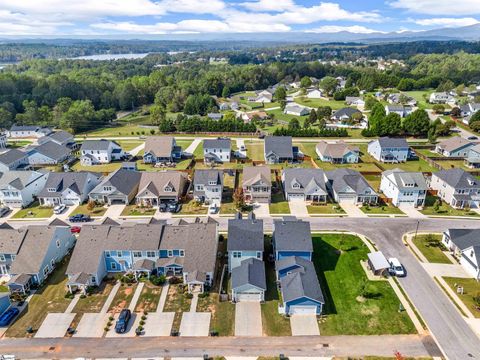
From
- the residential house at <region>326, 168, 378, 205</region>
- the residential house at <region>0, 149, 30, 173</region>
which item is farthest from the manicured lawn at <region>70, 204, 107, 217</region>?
the residential house at <region>326, 168, 378, 205</region>

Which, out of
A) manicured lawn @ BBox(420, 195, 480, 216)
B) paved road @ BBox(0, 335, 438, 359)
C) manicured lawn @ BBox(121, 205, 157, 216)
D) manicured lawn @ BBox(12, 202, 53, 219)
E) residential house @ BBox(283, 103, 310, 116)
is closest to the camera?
paved road @ BBox(0, 335, 438, 359)

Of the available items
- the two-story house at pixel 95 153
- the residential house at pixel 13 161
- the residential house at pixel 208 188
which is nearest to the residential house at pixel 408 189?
the residential house at pixel 208 188

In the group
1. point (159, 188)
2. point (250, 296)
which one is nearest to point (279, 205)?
point (159, 188)

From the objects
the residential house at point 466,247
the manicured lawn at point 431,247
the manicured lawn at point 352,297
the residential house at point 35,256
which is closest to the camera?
the manicured lawn at point 352,297

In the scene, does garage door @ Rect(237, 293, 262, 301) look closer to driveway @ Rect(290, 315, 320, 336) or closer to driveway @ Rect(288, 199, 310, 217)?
driveway @ Rect(290, 315, 320, 336)

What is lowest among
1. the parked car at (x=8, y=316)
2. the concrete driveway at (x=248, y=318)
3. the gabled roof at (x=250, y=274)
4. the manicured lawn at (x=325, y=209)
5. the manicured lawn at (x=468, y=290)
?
the parked car at (x=8, y=316)

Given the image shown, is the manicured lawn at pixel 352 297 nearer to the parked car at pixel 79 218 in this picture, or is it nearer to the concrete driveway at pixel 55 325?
the concrete driveway at pixel 55 325
